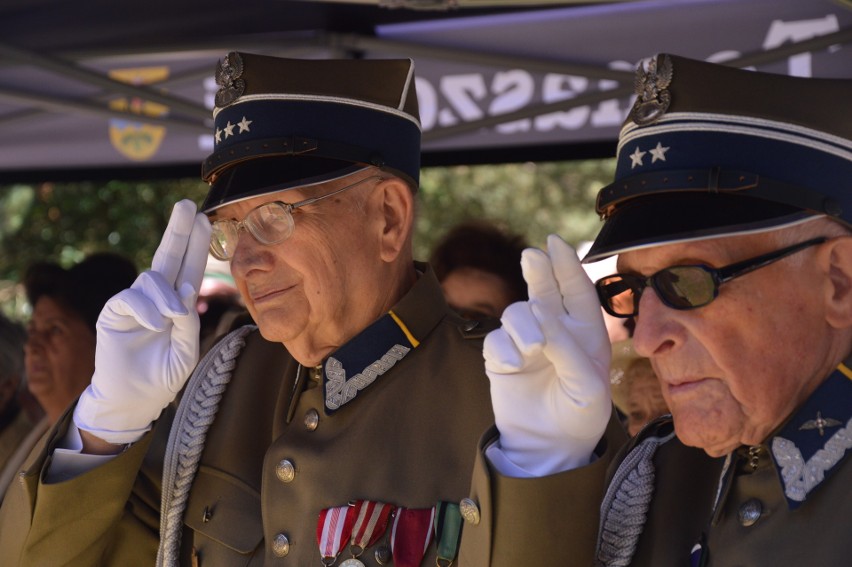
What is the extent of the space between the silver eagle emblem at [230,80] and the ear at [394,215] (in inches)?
16.2

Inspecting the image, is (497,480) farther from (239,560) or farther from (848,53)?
(848,53)

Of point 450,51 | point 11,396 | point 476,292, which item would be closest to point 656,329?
point 476,292

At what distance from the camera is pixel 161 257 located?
2957mm

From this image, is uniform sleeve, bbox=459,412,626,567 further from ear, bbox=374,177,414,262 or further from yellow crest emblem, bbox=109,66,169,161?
yellow crest emblem, bbox=109,66,169,161

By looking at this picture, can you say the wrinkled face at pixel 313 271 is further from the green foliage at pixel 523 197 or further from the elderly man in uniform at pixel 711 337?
the green foliage at pixel 523 197

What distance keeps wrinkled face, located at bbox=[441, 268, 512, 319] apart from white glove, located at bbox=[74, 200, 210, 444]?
162cm

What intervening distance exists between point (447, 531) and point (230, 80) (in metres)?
1.22

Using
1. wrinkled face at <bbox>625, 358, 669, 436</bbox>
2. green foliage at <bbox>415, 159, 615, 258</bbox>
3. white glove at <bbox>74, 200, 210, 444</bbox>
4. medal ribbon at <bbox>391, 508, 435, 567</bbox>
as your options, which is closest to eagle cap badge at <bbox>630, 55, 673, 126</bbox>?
medal ribbon at <bbox>391, 508, 435, 567</bbox>

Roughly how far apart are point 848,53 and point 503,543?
2.53m

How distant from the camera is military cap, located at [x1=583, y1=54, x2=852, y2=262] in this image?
219 cm

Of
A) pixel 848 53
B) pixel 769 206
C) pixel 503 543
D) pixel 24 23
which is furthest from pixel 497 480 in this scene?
pixel 24 23

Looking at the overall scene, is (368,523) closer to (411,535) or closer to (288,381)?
(411,535)

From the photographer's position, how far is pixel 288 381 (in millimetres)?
3146

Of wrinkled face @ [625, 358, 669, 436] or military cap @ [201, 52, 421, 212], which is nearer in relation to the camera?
military cap @ [201, 52, 421, 212]
